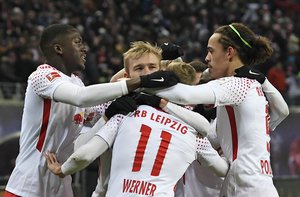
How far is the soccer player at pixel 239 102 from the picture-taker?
15.8 ft

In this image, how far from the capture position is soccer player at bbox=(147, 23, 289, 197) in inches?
190

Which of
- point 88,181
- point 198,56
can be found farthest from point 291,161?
point 88,181

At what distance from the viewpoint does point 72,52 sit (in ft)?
17.4

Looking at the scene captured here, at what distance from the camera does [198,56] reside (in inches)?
682

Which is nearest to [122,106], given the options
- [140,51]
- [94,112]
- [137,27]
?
[140,51]

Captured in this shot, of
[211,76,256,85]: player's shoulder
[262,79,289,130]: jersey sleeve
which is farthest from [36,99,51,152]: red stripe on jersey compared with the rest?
[262,79,289,130]: jersey sleeve

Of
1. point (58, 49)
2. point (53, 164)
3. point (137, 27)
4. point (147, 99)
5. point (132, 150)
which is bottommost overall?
point (137, 27)

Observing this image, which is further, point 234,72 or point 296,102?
point 296,102

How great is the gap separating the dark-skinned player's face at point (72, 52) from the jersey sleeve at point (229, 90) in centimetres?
99

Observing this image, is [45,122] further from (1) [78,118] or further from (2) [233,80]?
(2) [233,80]

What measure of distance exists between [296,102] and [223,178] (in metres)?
10.00

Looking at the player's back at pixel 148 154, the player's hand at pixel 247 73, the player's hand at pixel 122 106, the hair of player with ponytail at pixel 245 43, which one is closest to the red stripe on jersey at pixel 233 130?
the player's hand at pixel 247 73

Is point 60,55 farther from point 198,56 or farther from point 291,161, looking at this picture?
point 198,56

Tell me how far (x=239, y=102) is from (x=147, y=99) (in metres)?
0.65
